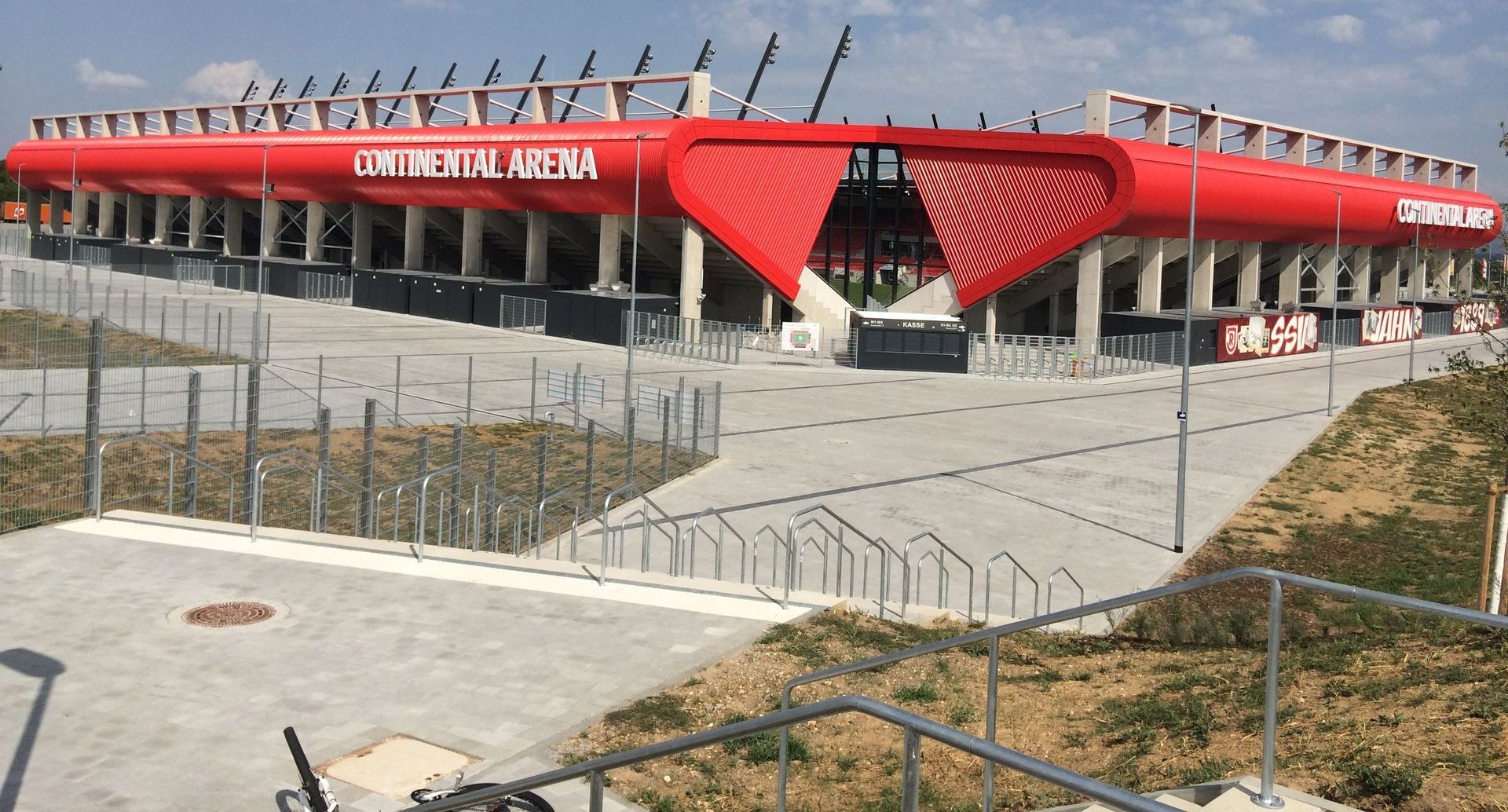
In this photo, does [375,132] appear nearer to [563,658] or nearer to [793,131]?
[793,131]

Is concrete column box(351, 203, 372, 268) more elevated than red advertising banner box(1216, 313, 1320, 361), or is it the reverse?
concrete column box(351, 203, 372, 268)

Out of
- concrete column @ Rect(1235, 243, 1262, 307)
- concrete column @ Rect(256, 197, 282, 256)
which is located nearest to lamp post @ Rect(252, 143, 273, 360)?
concrete column @ Rect(256, 197, 282, 256)

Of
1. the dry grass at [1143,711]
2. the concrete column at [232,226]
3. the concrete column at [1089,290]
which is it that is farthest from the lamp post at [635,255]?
the concrete column at [232,226]

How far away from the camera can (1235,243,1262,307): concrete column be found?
67.9 m

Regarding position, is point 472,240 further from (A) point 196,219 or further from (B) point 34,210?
(B) point 34,210

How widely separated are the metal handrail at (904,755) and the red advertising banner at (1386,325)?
74820 mm

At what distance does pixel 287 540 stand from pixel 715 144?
38.4 m

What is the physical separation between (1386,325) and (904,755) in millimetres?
78460

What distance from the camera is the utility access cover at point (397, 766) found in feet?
31.8

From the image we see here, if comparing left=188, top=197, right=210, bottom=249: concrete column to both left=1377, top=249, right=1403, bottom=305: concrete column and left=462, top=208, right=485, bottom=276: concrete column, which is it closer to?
left=462, top=208, right=485, bottom=276: concrete column

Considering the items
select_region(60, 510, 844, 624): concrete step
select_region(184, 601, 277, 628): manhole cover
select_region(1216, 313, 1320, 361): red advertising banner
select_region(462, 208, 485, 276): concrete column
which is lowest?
select_region(184, 601, 277, 628): manhole cover

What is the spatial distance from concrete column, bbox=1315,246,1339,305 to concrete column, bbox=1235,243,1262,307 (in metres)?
8.17

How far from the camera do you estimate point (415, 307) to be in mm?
62156

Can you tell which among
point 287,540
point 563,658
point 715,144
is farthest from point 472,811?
point 715,144
